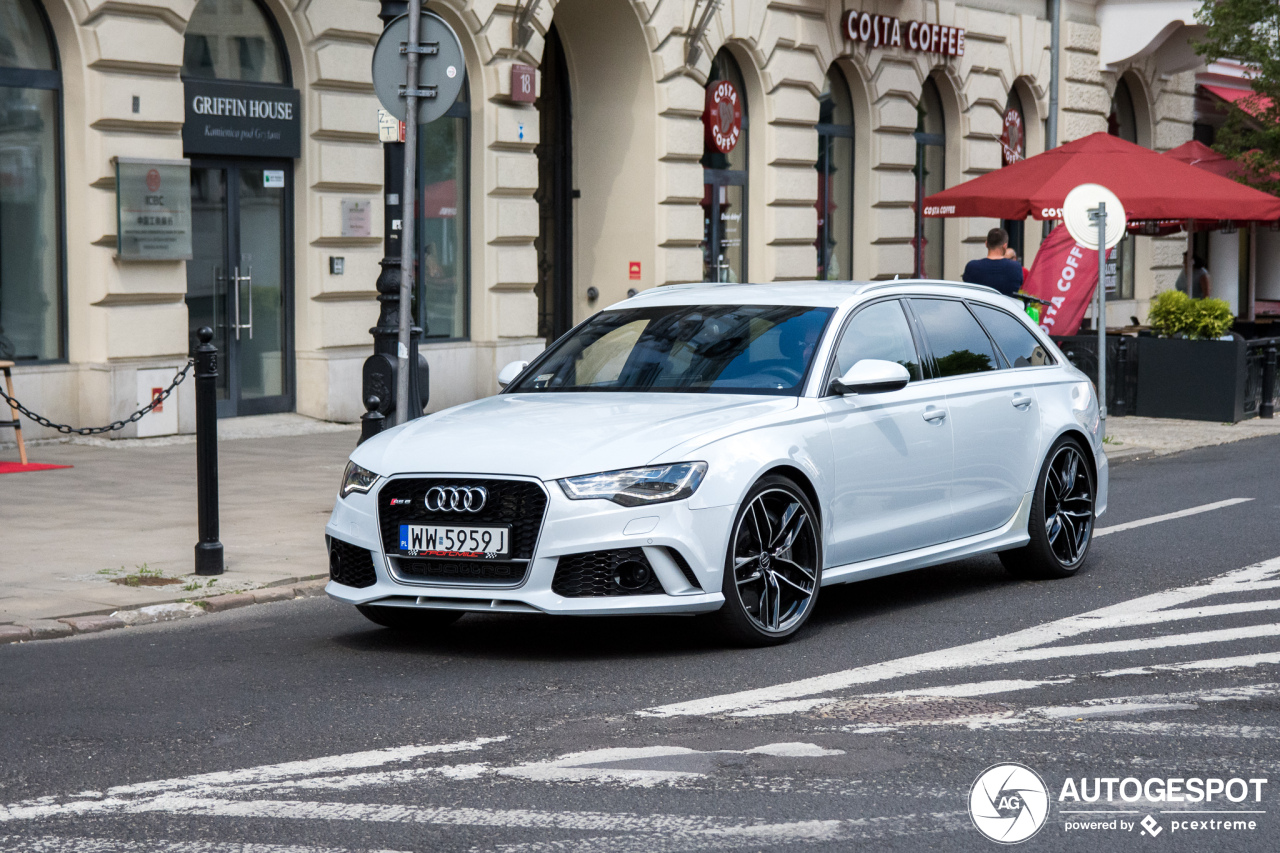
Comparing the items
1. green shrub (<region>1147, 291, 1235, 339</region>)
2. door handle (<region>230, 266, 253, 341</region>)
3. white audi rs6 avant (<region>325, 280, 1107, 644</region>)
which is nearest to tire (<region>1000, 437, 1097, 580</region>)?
white audi rs6 avant (<region>325, 280, 1107, 644</region>)

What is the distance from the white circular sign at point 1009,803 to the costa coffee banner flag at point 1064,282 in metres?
14.2

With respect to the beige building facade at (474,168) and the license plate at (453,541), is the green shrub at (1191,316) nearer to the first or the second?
the beige building facade at (474,168)

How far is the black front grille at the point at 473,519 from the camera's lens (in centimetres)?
674

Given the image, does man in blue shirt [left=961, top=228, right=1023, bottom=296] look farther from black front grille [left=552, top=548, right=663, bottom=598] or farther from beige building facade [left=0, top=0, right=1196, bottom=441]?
black front grille [left=552, top=548, right=663, bottom=598]

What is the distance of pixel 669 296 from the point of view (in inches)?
340

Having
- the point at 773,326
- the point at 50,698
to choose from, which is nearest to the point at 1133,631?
the point at 773,326

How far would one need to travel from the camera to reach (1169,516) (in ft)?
38.3

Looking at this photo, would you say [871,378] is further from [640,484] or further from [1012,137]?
[1012,137]

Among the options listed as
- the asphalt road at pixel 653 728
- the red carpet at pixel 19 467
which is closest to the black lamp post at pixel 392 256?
the asphalt road at pixel 653 728

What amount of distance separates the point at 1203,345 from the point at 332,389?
925 centimetres

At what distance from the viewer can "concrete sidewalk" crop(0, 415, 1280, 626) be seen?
873 centimetres

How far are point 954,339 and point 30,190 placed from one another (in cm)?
939

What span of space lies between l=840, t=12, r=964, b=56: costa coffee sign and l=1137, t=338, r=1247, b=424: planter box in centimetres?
734

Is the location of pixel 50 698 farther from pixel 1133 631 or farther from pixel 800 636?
pixel 1133 631
